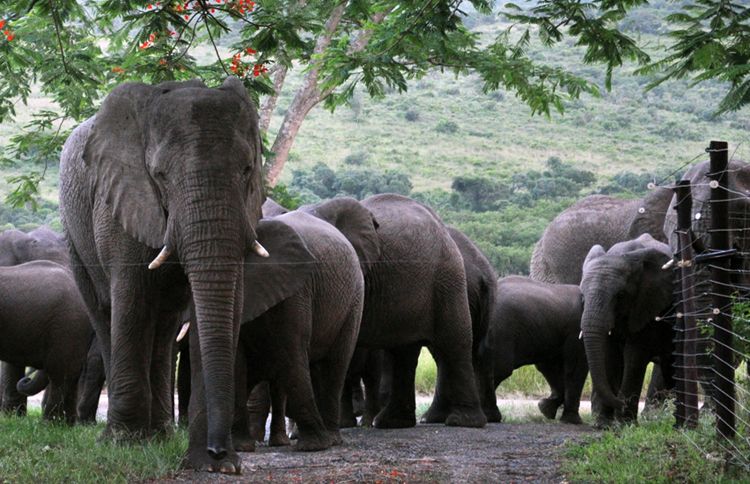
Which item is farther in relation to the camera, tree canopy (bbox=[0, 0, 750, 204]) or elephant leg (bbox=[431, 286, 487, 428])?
elephant leg (bbox=[431, 286, 487, 428])

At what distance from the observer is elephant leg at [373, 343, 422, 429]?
12.9m

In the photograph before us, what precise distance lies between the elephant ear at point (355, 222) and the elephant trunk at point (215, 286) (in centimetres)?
396

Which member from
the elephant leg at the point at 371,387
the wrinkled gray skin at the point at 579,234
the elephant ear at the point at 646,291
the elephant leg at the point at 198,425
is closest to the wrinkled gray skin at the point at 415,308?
the elephant leg at the point at 371,387

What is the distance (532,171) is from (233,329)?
5772 cm

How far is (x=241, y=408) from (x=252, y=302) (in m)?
0.97

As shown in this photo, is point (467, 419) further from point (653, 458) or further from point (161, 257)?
point (161, 257)

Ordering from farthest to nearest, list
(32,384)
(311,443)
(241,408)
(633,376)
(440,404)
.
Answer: (440,404) < (633,376) < (32,384) < (311,443) < (241,408)

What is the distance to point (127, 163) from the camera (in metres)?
8.58

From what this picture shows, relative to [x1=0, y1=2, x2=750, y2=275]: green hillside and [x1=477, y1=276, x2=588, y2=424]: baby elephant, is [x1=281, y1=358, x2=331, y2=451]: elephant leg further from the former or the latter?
[x1=0, y1=2, x2=750, y2=275]: green hillside

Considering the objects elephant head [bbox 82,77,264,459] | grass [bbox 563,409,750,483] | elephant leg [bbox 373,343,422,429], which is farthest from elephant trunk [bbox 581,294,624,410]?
elephant head [bbox 82,77,264,459]

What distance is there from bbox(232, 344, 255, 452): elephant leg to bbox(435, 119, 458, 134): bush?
65.9 meters

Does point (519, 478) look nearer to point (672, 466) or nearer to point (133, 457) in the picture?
point (672, 466)

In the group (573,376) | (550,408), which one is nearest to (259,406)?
(573,376)

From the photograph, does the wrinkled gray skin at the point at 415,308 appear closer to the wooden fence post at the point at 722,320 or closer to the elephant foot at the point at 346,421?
the elephant foot at the point at 346,421
